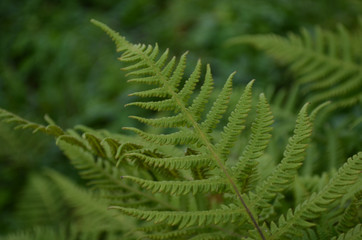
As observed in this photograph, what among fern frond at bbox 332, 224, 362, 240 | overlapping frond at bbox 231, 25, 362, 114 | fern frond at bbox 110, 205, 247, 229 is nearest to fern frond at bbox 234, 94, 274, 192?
fern frond at bbox 110, 205, 247, 229

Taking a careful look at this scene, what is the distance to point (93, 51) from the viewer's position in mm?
3600

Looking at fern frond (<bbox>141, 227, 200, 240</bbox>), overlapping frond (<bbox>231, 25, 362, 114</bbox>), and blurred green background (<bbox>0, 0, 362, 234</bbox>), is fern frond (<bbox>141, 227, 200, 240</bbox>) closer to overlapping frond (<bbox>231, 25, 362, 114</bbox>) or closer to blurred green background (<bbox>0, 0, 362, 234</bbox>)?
overlapping frond (<bbox>231, 25, 362, 114</bbox>)

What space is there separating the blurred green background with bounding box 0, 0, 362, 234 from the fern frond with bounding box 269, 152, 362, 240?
5.20 feet

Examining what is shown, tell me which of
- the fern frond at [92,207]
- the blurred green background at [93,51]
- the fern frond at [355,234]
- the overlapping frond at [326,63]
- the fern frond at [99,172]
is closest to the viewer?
the fern frond at [355,234]

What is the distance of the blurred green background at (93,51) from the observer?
2602 millimetres

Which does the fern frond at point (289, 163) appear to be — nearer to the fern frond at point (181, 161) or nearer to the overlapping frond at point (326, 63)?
the fern frond at point (181, 161)

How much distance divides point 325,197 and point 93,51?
127 inches

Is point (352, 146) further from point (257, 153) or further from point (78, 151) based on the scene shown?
point (78, 151)

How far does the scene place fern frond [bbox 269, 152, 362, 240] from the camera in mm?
709

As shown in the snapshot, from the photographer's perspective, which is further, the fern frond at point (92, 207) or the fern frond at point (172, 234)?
the fern frond at point (92, 207)

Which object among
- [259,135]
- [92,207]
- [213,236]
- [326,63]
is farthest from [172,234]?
[326,63]

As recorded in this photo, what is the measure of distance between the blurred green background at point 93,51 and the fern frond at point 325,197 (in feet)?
5.20

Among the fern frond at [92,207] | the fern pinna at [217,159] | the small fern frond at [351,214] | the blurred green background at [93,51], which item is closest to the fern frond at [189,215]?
the fern pinna at [217,159]

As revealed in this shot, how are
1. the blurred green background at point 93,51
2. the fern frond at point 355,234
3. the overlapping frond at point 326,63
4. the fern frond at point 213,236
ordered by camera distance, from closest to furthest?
the fern frond at point 355,234 → the fern frond at point 213,236 → the overlapping frond at point 326,63 → the blurred green background at point 93,51
